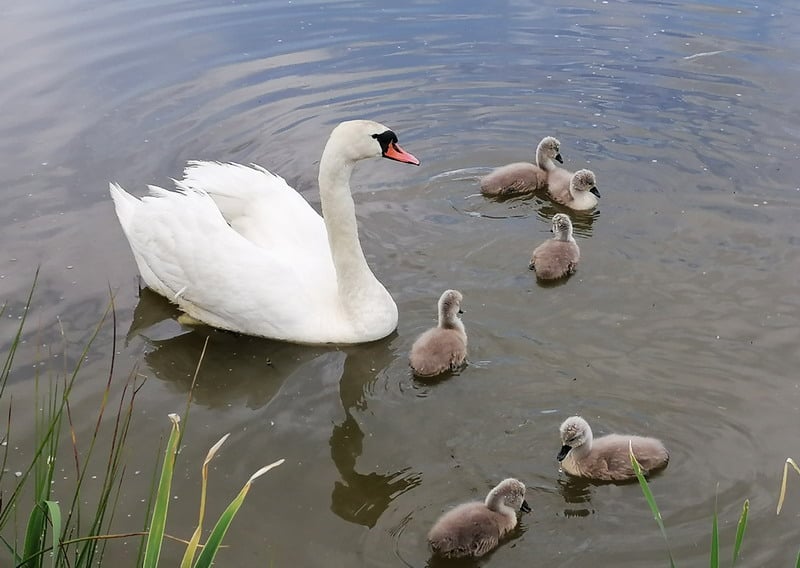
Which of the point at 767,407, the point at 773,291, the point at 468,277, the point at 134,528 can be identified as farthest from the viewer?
the point at 468,277

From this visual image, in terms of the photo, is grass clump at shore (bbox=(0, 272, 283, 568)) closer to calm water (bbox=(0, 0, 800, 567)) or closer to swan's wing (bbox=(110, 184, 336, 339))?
calm water (bbox=(0, 0, 800, 567))

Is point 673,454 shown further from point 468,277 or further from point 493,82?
point 493,82

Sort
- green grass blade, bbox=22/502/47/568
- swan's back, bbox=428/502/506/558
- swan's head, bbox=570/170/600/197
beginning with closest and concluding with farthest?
1. green grass blade, bbox=22/502/47/568
2. swan's back, bbox=428/502/506/558
3. swan's head, bbox=570/170/600/197

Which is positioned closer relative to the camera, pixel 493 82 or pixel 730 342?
pixel 730 342

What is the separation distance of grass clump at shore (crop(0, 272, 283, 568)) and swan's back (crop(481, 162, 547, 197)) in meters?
3.44

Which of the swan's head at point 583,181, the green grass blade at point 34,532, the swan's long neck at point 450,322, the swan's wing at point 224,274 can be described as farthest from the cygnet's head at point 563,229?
the green grass blade at point 34,532

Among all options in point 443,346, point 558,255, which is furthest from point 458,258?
point 443,346

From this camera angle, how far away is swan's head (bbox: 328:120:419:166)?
6.05 metres

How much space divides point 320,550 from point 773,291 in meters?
3.84

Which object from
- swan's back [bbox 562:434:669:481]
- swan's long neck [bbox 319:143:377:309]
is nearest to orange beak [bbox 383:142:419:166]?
swan's long neck [bbox 319:143:377:309]

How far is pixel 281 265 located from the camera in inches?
248

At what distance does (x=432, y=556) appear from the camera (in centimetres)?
448

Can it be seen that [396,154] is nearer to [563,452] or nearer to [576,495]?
[563,452]

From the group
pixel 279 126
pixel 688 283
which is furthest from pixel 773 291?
pixel 279 126
